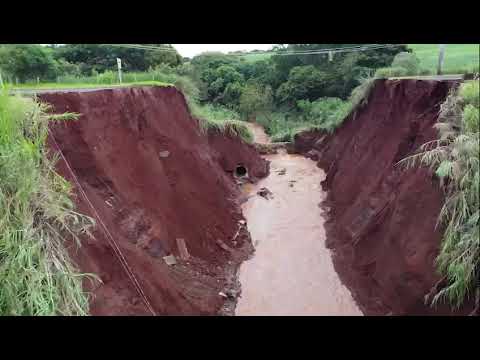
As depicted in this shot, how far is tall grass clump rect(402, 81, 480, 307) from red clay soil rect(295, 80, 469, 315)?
0.38 meters

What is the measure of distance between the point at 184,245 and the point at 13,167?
3.96 m

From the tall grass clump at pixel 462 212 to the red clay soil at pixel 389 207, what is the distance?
1.25ft

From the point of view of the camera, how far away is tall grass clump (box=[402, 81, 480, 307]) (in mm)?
3783

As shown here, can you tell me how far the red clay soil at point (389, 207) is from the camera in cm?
512

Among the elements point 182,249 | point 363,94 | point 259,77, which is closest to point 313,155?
point 363,94

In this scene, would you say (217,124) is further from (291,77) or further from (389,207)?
(291,77)

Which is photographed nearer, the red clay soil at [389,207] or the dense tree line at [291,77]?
the red clay soil at [389,207]

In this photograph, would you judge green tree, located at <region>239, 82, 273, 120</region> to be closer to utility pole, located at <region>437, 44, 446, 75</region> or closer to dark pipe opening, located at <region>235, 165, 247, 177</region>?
dark pipe opening, located at <region>235, 165, 247, 177</region>

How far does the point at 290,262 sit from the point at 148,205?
3684 mm

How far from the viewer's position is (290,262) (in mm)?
8164

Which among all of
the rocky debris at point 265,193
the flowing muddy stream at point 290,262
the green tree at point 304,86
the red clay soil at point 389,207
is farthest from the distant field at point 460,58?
the green tree at point 304,86

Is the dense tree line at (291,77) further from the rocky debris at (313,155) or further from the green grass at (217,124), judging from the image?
the green grass at (217,124)

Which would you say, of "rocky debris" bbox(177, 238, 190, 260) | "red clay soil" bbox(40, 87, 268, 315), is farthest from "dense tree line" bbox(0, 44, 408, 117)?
"rocky debris" bbox(177, 238, 190, 260)

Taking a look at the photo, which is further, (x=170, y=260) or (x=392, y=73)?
(x=392, y=73)
